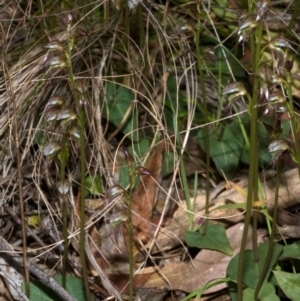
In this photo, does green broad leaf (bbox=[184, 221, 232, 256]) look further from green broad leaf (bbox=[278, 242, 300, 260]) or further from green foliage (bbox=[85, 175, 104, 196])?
green foliage (bbox=[85, 175, 104, 196])

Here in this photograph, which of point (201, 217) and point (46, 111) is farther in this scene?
point (201, 217)

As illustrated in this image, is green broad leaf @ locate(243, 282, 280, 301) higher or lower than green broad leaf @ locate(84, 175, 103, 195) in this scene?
lower

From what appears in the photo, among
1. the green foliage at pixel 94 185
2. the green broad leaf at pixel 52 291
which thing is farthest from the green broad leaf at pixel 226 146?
the green broad leaf at pixel 52 291

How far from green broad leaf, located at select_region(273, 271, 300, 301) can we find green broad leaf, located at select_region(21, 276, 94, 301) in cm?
56

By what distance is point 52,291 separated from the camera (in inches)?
81.3

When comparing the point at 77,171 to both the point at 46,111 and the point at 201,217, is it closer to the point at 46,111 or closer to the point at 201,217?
the point at 201,217

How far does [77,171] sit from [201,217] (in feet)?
1.49

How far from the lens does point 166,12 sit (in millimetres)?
2564

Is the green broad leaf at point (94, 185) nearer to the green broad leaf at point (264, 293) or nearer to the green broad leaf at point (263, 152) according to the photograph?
the green broad leaf at point (263, 152)

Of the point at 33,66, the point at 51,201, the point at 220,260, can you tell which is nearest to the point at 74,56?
the point at 33,66

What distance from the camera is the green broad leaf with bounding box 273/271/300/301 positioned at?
188cm

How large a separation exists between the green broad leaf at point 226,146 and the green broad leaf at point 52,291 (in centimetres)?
63

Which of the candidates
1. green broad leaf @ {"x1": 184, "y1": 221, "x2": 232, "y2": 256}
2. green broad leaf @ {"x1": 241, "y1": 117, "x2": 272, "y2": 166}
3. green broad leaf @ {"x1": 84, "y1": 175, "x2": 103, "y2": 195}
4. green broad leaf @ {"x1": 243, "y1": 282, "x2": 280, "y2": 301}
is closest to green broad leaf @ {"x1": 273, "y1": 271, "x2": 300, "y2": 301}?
green broad leaf @ {"x1": 243, "y1": 282, "x2": 280, "y2": 301}

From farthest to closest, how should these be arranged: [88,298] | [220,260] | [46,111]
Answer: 1. [220,260]
2. [88,298]
3. [46,111]
